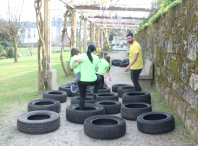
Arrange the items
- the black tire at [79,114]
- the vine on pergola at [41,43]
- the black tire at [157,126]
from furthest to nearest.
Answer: the vine on pergola at [41,43] → the black tire at [79,114] → the black tire at [157,126]

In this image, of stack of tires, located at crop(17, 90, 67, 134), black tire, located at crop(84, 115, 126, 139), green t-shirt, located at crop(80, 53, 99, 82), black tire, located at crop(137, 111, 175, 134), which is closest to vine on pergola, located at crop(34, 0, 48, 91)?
stack of tires, located at crop(17, 90, 67, 134)

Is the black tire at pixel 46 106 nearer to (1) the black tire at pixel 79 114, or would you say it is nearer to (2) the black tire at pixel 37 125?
(1) the black tire at pixel 79 114

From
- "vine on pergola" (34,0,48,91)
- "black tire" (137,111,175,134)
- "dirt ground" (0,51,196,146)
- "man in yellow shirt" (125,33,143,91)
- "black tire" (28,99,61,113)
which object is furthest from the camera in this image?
"vine on pergola" (34,0,48,91)

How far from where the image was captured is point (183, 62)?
4.98 m

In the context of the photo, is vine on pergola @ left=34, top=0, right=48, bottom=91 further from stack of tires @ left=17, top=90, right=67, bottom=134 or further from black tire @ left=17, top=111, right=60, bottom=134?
black tire @ left=17, top=111, right=60, bottom=134

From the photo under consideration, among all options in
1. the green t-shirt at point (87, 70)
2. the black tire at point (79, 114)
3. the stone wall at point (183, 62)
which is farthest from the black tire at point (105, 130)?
the stone wall at point (183, 62)

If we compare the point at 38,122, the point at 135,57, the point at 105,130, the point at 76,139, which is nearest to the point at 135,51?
the point at 135,57

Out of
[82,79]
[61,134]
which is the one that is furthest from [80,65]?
[61,134]

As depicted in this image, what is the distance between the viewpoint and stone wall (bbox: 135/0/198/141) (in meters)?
4.26

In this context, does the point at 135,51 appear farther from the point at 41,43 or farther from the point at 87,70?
the point at 41,43

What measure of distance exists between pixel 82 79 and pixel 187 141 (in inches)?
96.2

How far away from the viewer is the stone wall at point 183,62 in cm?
426

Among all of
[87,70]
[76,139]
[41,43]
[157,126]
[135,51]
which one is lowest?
[76,139]

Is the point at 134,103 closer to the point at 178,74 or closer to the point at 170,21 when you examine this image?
the point at 178,74
